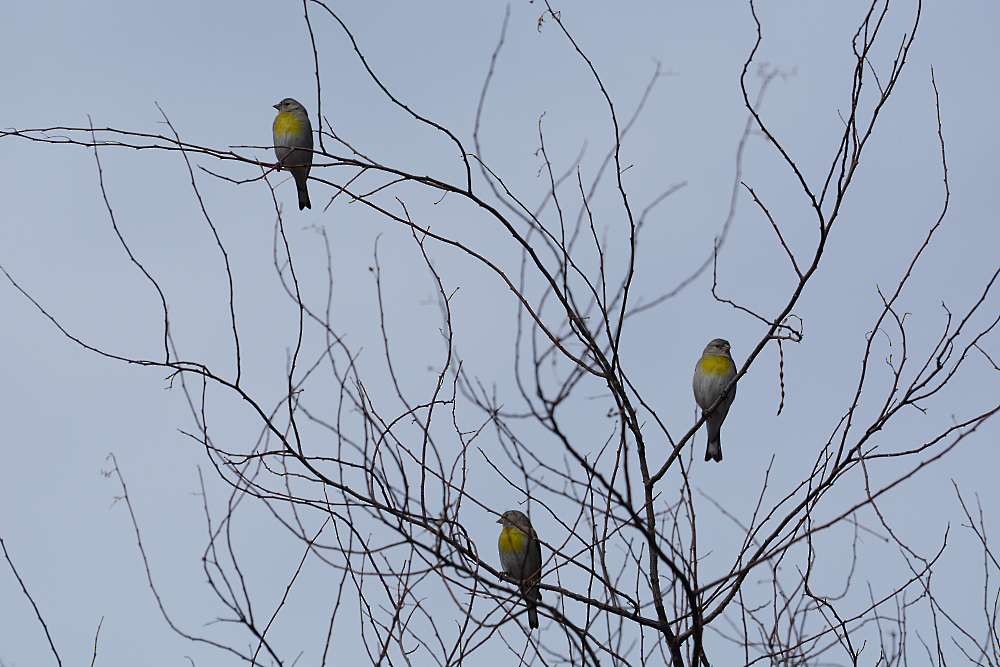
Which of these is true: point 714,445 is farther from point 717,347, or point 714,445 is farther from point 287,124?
point 287,124

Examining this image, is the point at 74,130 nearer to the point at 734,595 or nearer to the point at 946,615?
the point at 734,595

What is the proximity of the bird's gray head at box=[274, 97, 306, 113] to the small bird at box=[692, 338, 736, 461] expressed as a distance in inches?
155

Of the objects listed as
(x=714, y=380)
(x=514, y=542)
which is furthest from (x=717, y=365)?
(x=514, y=542)

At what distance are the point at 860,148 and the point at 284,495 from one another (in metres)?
2.04

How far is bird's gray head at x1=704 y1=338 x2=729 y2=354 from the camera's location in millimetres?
7105

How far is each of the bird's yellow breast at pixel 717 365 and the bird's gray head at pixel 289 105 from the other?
4.01 meters

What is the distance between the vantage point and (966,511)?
14.3 ft

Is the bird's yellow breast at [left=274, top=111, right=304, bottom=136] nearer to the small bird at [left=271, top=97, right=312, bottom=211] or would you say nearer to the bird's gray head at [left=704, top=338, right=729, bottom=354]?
the small bird at [left=271, top=97, right=312, bottom=211]

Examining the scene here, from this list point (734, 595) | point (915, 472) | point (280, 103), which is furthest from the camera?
point (280, 103)

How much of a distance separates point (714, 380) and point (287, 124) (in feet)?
13.3

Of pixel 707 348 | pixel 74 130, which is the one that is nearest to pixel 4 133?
pixel 74 130

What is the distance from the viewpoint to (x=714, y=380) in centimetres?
694

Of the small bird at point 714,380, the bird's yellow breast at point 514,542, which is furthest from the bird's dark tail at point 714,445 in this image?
the bird's yellow breast at point 514,542

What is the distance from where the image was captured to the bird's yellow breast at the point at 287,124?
888 centimetres
